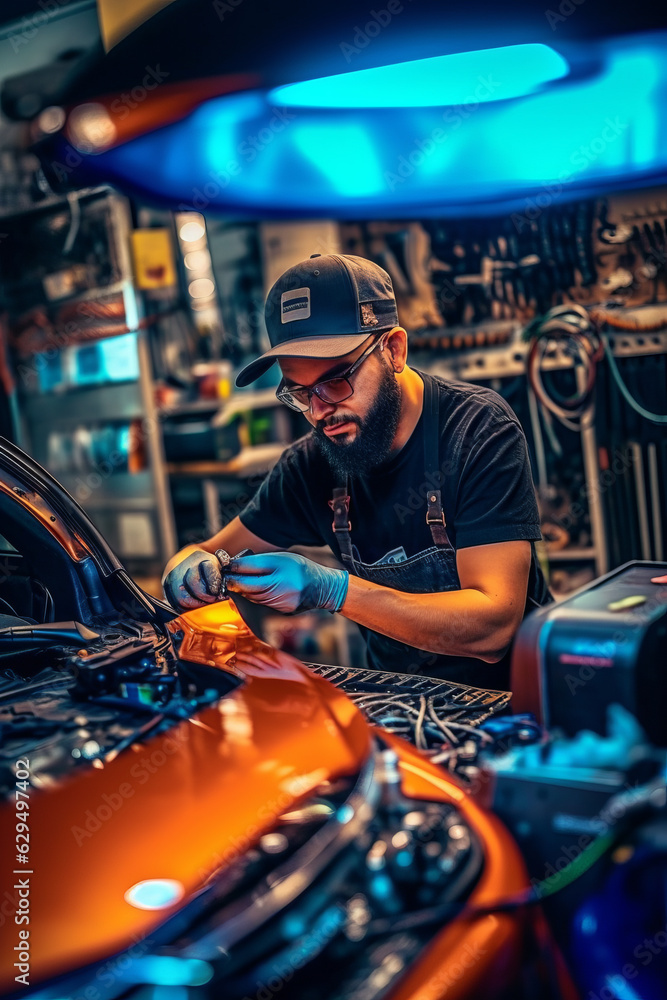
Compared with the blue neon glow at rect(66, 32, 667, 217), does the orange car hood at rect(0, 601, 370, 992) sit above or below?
below

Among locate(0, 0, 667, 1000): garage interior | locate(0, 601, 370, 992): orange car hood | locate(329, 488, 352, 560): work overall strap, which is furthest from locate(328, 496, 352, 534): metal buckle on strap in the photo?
locate(0, 601, 370, 992): orange car hood

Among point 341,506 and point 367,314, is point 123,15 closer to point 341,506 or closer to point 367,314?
point 367,314

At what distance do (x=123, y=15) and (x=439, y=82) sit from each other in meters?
1.01

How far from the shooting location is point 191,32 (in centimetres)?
205

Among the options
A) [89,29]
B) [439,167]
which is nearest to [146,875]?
[439,167]

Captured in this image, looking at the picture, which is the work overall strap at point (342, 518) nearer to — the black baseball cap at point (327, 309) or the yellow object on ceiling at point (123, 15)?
the black baseball cap at point (327, 309)

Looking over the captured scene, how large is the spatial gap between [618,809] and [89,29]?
4.19m

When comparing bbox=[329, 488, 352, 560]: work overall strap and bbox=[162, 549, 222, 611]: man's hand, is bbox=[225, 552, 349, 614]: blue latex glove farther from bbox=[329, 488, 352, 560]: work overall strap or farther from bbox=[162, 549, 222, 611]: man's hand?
bbox=[329, 488, 352, 560]: work overall strap

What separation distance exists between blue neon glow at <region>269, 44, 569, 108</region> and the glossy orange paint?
162 centimetres

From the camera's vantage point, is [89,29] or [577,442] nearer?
[577,442]

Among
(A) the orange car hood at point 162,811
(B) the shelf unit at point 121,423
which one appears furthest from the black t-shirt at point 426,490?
(B) the shelf unit at point 121,423

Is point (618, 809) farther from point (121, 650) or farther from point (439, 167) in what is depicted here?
point (439, 167)

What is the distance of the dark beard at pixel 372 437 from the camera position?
67.8 inches

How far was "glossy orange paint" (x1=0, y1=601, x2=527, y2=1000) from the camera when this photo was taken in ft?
2.44
